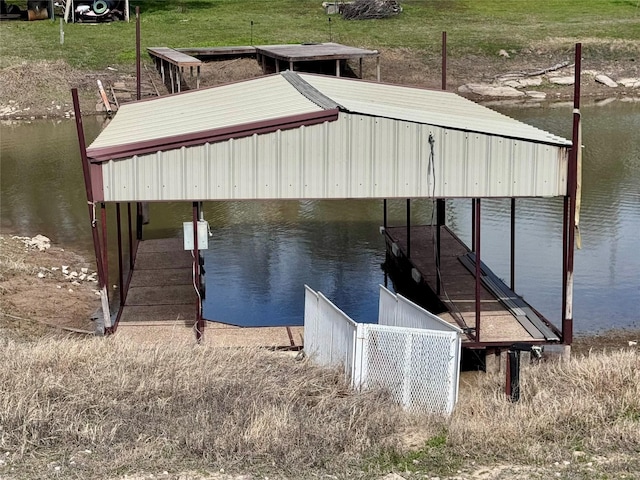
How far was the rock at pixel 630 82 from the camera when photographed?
48625mm

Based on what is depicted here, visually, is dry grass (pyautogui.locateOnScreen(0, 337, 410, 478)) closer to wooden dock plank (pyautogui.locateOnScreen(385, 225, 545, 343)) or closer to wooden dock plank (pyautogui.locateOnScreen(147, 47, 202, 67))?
wooden dock plank (pyautogui.locateOnScreen(385, 225, 545, 343))

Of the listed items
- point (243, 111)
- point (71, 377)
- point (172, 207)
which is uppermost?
point (243, 111)

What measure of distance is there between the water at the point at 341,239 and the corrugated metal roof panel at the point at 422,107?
347 cm

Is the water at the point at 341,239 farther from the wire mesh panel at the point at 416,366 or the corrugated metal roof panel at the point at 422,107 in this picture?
the wire mesh panel at the point at 416,366

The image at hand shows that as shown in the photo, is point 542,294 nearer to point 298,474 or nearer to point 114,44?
point 298,474

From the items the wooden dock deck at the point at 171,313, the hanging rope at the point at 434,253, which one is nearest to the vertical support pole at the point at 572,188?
the hanging rope at the point at 434,253

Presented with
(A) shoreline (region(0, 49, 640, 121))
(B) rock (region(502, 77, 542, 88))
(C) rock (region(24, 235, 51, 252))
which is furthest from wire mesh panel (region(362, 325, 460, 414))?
(B) rock (region(502, 77, 542, 88))

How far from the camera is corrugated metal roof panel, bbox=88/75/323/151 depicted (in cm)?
1482

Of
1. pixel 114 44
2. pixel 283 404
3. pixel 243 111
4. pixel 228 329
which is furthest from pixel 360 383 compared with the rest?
pixel 114 44

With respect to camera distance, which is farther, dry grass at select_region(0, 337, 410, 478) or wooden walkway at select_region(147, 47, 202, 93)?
wooden walkway at select_region(147, 47, 202, 93)

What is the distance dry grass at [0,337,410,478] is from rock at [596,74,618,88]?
130 ft

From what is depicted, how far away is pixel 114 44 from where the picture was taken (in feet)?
164

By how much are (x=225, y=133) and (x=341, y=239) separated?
32.4 ft

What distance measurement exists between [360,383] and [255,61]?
34.1 m
